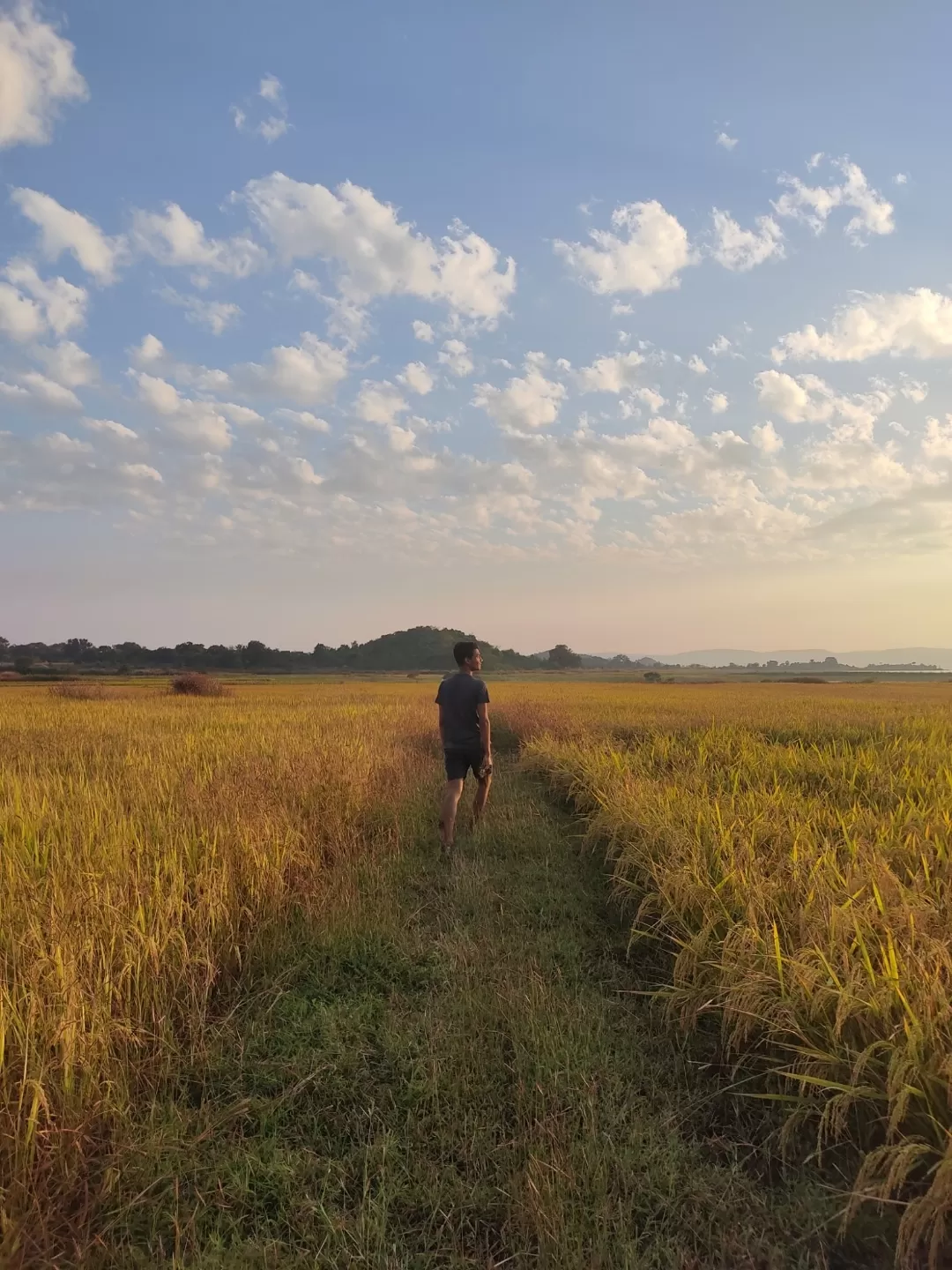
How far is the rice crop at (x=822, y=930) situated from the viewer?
2.25 metres

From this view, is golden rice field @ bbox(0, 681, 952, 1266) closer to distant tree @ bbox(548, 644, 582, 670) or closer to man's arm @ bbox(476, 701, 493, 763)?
man's arm @ bbox(476, 701, 493, 763)

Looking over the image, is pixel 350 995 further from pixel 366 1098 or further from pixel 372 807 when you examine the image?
pixel 372 807

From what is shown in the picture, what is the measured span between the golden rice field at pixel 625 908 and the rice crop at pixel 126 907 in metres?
0.02

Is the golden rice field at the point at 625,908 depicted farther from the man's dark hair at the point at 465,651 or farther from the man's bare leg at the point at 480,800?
the man's dark hair at the point at 465,651

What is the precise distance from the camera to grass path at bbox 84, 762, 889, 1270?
2.09m

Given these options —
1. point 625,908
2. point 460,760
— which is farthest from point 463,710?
point 625,908

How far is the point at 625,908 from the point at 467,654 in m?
3.00

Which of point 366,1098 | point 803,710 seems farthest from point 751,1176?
point 803,710

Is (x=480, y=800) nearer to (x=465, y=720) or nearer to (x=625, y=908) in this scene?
(x=465, y=720)

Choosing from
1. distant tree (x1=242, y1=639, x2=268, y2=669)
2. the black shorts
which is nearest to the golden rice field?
the black shorts

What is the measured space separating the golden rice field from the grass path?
0.87 ft

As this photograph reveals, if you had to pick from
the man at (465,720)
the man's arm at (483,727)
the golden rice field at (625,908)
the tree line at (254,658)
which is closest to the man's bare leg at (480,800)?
the man at (465,720)

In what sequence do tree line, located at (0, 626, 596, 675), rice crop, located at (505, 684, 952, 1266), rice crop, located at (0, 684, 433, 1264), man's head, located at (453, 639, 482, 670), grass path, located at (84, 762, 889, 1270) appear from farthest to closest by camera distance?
tree line, located at (0, 626, 596, 675)
man's head, located at (453, 639, 482, 670)
rice crop, located at (0, 684, 433, 1264)
rice crop, located at (505, 684, 952, 1266)
grass path, located at (84, 762, 889, 1270)

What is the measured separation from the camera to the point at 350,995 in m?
3.64
